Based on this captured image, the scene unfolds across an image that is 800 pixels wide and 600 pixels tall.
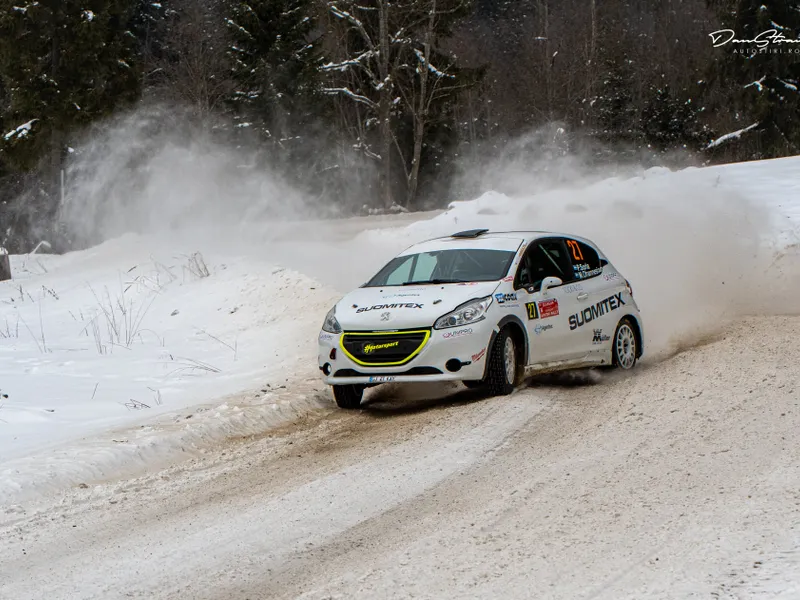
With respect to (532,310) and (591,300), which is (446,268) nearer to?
(532,310)

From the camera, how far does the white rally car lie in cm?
943

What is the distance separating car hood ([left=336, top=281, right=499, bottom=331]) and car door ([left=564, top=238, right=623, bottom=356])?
1.26m

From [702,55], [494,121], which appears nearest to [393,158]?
[494,121]

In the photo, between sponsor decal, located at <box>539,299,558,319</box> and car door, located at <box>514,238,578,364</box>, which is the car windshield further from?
sponsor decal, located at <box>539,299,558,319</box>

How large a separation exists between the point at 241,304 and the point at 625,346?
7821 millimetres

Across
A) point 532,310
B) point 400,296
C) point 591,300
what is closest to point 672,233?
point 591,300

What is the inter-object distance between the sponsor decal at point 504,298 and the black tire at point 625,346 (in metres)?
1.73

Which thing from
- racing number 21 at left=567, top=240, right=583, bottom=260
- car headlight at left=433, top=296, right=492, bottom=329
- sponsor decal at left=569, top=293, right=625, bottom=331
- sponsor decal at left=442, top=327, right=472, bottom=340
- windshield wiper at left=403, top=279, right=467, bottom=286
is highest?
racing number 21 at left=567, top=240, right=583, bottom=260

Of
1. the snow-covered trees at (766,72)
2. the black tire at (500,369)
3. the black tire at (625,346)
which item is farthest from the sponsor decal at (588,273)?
the snow-covered trees at (766,72)

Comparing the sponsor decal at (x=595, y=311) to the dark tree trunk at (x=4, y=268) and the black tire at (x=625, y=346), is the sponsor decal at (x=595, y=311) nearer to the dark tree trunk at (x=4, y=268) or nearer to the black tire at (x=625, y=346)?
the black tire at (x=625, y=346)

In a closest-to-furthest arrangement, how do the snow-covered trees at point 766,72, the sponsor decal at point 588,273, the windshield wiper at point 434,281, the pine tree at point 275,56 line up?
the windshield wiper at point 434,281 < the sponsor decal at point 588,273 < the snow-covered trees at point 766,72 < the pine tree at point 275,56

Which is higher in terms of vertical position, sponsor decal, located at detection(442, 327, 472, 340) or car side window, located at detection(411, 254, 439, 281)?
car side window, located at detection(411, 254, 439, 281)

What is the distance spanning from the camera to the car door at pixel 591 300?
1080 cm

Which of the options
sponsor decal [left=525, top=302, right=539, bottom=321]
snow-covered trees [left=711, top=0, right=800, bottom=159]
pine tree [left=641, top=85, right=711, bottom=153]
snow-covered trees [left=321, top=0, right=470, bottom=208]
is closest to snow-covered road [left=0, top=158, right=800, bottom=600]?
sponsor decal [left=525, top=302, right=539, bottom=321]
